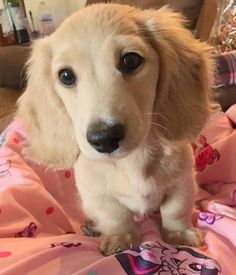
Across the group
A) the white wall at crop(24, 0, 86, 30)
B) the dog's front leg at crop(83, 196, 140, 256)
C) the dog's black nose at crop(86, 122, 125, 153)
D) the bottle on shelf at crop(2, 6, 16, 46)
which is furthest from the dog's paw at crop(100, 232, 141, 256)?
the white wall at crop(24, 0, 86, 30)

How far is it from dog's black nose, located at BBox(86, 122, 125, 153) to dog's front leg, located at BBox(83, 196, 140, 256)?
33 centimetres

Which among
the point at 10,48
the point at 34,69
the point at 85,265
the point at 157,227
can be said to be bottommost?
the point at 157,227

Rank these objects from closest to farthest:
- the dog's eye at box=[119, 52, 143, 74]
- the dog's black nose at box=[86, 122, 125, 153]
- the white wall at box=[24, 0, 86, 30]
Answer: the dog's black nose at box=[86, 122, 125, 153] → the dog's eye at box=[119, 52, 143, 74] → the white wall at box=[24, 0, 86, 30]

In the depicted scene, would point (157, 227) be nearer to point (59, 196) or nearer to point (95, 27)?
point (59, 196)

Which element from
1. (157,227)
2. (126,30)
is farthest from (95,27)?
(157,227)

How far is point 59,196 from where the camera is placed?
1.42m

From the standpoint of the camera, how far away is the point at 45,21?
3143mm

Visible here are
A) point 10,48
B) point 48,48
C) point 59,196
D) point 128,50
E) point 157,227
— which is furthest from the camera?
point 10,48

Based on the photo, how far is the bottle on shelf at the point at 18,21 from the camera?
9.82 ft

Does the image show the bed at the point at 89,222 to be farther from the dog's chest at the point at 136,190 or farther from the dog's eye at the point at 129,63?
the dog's eye at the point at 129,63

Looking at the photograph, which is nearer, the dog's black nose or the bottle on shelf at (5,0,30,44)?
the dog's black nose

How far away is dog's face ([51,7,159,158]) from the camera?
83 centimetres

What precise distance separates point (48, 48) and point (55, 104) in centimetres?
13

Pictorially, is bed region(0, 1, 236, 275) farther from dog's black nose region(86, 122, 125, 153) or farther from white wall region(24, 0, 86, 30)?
white wall region(24, 0, 86, 30)
